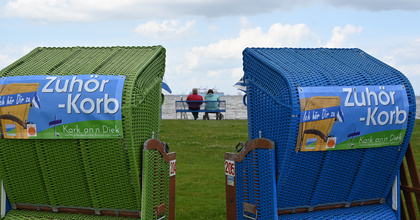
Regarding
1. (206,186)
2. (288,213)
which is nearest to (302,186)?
(288,213)

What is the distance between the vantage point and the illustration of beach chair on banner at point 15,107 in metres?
7.17

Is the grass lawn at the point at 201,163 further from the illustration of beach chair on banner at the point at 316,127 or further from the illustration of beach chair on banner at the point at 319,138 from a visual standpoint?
the illustration of beach chair on banner at the point at 316,127

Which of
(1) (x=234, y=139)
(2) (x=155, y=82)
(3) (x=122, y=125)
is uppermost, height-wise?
(2) (x=155, y=82)

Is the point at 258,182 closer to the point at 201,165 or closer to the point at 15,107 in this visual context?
the point at 15,107

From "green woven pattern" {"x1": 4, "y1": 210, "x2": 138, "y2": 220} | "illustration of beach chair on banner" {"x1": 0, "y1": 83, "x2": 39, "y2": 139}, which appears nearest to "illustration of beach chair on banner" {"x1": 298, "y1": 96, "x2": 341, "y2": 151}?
"green woven pattern" {"x1": 4, "y1": 210, "x2": 138, "y2": 220}

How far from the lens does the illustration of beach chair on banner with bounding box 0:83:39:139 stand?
7.17m

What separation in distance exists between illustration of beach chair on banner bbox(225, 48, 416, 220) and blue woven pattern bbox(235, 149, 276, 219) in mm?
13

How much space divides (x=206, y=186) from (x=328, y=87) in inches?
234

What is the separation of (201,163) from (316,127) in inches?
351

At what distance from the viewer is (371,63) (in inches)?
311

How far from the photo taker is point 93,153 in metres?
7.02

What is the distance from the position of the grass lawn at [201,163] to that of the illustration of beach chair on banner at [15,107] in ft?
11.6

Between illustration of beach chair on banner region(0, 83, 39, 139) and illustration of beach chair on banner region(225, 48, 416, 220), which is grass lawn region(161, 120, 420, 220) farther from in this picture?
illustration of beach chair on banner region(0, 83, 39, 139)

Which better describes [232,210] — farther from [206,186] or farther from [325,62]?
[206,186]
